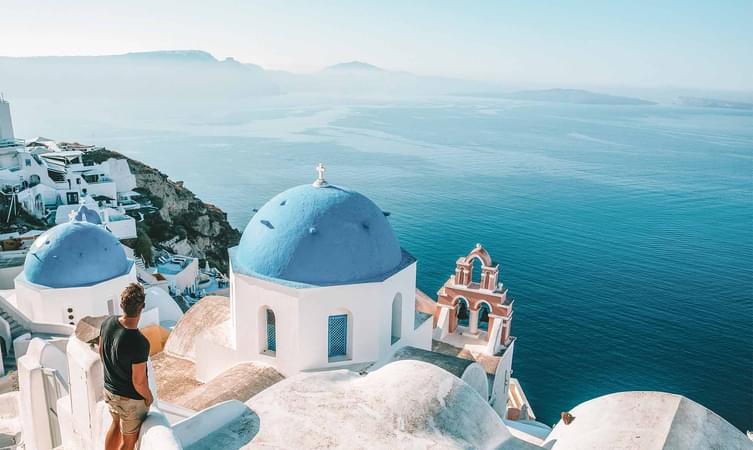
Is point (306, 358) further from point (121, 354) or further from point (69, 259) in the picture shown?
point (69, 259)

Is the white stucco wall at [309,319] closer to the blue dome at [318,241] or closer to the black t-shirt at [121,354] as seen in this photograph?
the blue dome at [318,241]

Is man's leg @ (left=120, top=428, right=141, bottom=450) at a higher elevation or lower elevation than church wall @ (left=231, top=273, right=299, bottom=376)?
higher

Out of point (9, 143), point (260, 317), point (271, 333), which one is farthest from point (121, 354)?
point (9, 143)

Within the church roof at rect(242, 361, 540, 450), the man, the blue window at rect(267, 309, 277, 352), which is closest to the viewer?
the man

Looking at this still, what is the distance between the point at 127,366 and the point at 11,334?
14113 mm

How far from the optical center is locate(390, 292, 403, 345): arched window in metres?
12.7

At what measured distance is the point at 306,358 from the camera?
1153 cm

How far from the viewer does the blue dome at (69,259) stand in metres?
16.4

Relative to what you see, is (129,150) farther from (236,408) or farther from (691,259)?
(236,408)

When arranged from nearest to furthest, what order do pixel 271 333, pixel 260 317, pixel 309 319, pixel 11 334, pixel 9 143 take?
1. pixel 309 319
2. pixel 260 317
3. pixel 271 333
4. pixel 11 334
5. pixel 9 143

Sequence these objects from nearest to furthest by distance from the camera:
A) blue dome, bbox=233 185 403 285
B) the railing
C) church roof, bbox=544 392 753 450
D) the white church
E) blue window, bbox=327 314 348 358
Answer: the white church < church roof, bbox=544 392 753 450 < blue dome, bbox=233 185 403 285 < blue window, bbox=327 314 348 358 < the railing

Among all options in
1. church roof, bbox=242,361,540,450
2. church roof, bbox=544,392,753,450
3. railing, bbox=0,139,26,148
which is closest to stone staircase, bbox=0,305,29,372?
church roof, bbox=242,361,540,450

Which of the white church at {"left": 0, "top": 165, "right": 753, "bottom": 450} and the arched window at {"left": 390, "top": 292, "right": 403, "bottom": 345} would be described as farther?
the arched window at {"left": 390, "top": 292, "right": 403, "bottom": 345}

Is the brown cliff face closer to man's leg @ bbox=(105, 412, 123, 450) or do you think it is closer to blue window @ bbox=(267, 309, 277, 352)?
blue window @ bbox=(267, 309, 277, 352)
